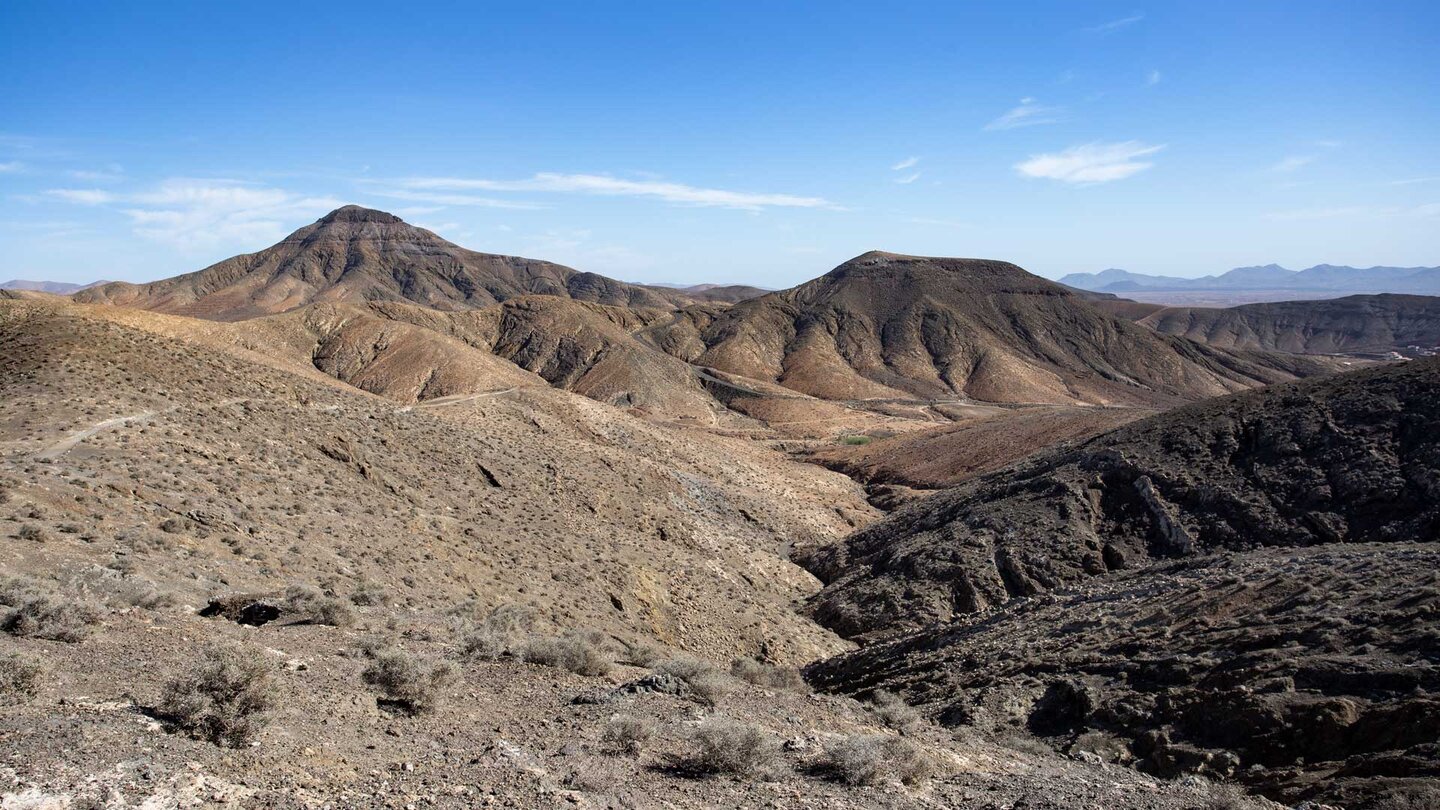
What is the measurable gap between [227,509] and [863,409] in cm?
7100

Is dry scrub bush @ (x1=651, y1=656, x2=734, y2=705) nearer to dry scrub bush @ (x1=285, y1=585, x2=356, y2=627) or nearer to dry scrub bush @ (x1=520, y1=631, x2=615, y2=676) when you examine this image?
dry scrub bush @ (x1=520, y1=631, x2=615, y2=676)

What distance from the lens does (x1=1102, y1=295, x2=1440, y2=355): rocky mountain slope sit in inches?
5969

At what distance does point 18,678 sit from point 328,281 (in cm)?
18690

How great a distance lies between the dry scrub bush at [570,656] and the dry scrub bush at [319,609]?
9.38 ft

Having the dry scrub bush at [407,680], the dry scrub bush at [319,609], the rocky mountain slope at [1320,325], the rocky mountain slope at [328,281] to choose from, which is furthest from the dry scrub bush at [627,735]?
the rocky mountain slope at [1320,325]

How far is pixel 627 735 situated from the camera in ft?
31.4

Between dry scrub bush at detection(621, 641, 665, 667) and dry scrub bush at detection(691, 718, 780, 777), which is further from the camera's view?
dry scrub bush at detection(621, 641, 665, 667)

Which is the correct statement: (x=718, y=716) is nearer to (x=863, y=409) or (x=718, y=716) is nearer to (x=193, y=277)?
(x=863, y=409)

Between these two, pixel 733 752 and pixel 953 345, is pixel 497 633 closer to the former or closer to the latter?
pixel 733 752

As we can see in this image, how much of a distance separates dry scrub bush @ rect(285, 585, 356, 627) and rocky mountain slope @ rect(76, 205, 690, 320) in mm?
147292

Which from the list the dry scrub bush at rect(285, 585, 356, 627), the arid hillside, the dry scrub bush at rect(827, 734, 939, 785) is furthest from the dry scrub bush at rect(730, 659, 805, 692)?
the dry scrub bush at rect(285, 585, 356, 627)

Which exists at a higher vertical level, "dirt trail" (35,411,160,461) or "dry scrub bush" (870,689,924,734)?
"dirt trail" (35,411,160,461)

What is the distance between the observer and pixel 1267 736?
38.1 feet

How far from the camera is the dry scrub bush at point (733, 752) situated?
912 centimetres
